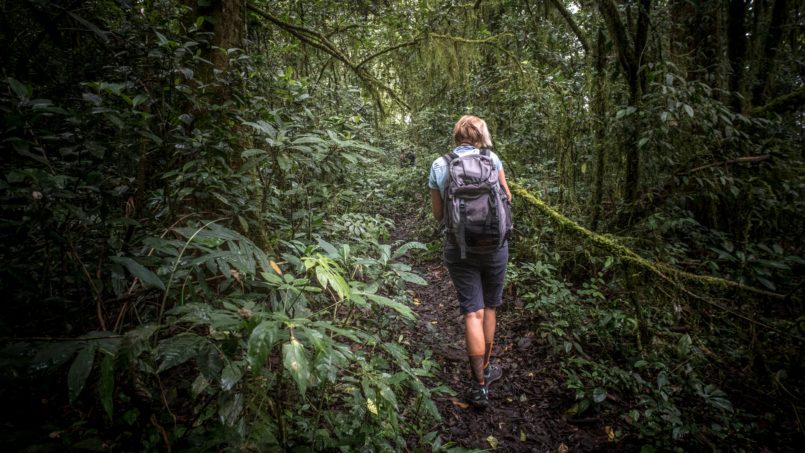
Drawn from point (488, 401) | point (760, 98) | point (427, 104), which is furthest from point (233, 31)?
point (760, 98)

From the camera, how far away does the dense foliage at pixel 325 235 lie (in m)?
1.58

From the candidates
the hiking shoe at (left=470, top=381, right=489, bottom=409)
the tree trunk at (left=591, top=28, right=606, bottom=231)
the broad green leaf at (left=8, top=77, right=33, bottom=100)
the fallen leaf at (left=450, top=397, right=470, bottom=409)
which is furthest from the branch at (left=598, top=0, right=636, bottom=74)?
the broad green leaf at (left=8, top=77, right=33, bottom=100)

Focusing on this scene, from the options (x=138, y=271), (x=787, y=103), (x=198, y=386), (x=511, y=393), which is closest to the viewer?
(x=138, y=271)

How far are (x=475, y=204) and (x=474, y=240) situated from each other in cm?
33

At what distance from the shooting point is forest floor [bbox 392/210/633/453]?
2.93 meters

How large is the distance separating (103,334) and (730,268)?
5.61 m

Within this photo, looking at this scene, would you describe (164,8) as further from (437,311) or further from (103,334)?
(437,311)

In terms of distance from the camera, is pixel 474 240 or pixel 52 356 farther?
pixel 474 240

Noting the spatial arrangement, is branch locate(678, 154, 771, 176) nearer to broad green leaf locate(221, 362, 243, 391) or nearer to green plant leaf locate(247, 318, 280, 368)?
green plant leaf locate(247, 318, 280, 368)

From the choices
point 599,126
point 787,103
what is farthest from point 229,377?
point 787,103

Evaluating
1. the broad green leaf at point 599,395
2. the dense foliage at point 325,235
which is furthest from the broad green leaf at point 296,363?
the broad green leaf at point 599,395

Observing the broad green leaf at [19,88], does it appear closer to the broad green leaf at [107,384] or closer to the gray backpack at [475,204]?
the broad green leaf at [107,384]

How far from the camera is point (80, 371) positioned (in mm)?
1103

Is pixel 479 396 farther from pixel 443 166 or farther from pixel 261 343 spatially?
pixel 261 343
